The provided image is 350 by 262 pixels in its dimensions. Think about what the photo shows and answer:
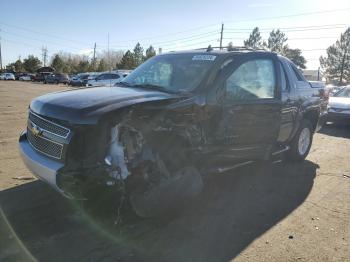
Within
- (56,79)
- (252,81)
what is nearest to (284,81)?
(252,81)

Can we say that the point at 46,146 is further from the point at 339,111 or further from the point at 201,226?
the point at 339,111

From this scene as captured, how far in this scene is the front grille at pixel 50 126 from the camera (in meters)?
3.82

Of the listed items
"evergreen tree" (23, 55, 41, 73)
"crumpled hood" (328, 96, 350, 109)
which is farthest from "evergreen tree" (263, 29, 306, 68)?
"crumpled hood" (328, 96, 350, 109)

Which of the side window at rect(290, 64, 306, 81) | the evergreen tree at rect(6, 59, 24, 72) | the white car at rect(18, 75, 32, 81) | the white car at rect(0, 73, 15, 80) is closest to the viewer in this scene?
the side window at rect(290, 64, 306, 81)

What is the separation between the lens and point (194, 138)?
180 inches

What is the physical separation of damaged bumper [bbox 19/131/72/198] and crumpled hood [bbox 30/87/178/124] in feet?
1.45

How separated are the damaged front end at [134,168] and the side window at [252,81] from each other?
3.94 ft

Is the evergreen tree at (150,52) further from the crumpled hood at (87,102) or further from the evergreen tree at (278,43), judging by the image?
the crumpled hood at (87,102)

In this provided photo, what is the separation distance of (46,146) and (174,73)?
2.07m

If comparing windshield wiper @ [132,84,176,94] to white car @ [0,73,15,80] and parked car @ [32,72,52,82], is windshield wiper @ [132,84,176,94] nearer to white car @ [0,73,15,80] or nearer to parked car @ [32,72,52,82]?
parked car @ [32,72,52,82]

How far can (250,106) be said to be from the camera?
5281 millimetres

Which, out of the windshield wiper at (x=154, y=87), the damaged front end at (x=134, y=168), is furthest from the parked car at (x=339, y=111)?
the damaged front end at (x=134, y=168)

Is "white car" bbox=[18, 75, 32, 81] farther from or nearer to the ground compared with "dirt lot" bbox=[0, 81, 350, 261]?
farther from the ground

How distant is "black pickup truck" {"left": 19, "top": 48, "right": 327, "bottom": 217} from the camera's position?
12.4 feet
